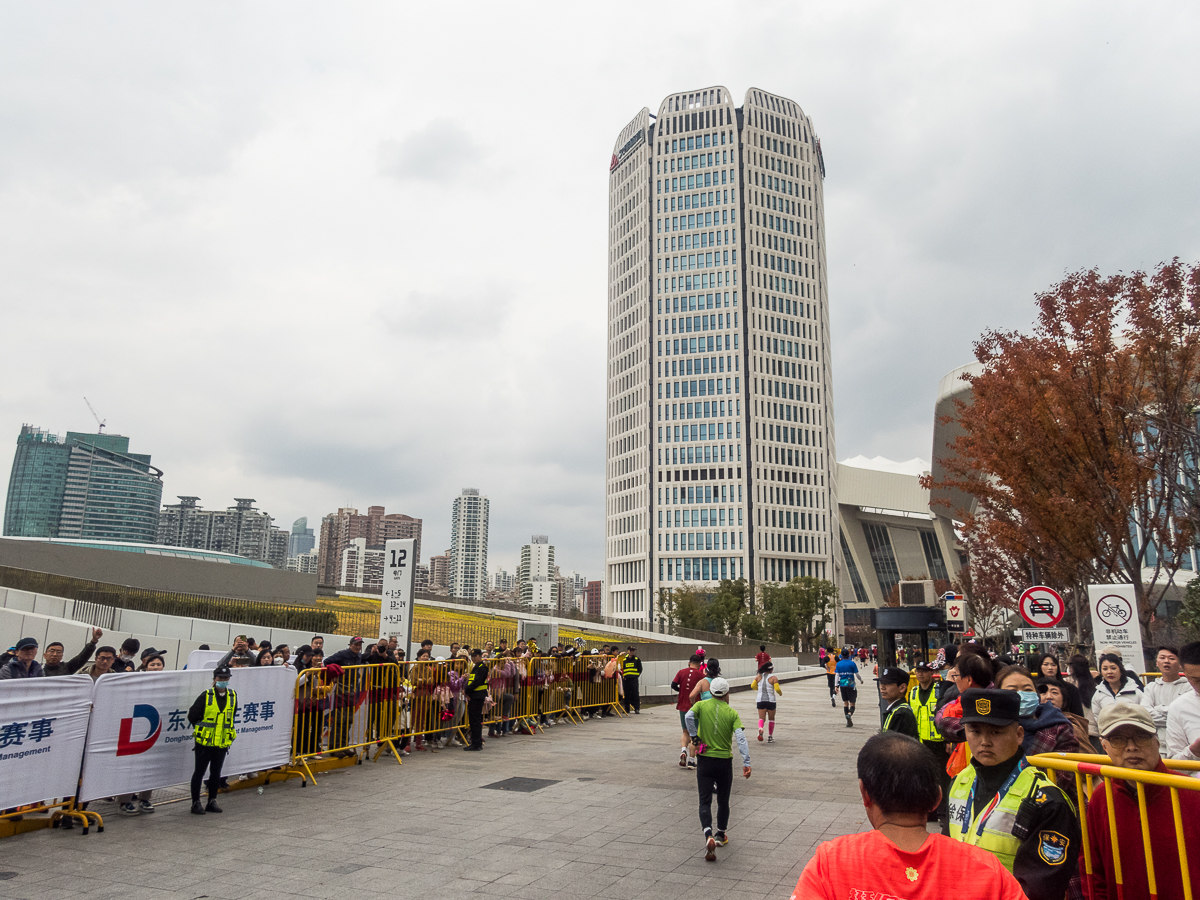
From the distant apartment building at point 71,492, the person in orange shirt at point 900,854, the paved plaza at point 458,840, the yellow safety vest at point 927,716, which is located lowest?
the paved plaza at point 458,840

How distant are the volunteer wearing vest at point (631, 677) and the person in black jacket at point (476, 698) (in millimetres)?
7573

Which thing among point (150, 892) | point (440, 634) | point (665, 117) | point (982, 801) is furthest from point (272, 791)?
point (665, 117)

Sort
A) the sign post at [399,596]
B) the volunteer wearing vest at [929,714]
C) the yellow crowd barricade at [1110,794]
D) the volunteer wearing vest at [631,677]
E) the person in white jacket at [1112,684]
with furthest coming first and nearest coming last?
the volunteer wearing vest at [631,677], the sign post at [399,596], the person in white jacket at [1112,684], the volunteer wearing vest at [929,714], the yellow crowd barricade at [1110,794]

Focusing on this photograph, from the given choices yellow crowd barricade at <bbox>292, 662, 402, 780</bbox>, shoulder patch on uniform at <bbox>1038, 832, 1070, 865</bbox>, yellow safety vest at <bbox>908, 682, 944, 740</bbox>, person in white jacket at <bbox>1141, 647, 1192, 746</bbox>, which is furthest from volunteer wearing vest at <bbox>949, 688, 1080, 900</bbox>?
yellow crowd barricade at <bbox>292, 662, 402, 780</bbox>

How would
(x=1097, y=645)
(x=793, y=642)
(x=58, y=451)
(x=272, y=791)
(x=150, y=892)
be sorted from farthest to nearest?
1. (x=58, y=451)
2. (x=793, y=642)
3. (x=1097, y=645)
4. (x=272, y=791)
5. (x=150, y=892)

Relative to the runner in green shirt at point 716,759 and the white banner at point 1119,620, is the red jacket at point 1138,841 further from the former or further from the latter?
the white banner at point 1119,620

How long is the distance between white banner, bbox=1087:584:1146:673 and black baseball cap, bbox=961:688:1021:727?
414 inches

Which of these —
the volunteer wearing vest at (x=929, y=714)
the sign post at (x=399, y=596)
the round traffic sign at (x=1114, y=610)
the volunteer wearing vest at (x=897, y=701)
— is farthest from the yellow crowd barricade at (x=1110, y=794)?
the sign post at (x=399, y=596)

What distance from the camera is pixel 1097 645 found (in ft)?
40.7

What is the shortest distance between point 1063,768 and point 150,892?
6.84 m

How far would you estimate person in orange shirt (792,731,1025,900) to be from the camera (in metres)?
2.20

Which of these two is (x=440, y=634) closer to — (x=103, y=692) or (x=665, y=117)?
(x=103, y=692)

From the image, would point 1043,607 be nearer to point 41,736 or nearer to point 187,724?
point 187,724

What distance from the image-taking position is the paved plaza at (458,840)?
6613 millimetres
